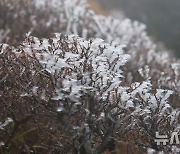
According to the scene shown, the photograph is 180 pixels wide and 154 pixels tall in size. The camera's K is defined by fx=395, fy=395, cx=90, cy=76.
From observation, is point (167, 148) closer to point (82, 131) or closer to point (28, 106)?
point (82, 131)

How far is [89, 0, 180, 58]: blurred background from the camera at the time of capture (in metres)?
23.4

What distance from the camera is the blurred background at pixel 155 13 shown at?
23.4 m

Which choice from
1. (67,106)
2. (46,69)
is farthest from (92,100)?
(46,69)

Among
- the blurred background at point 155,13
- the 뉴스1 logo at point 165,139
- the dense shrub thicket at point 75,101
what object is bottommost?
the 뉴스1 logo at point 165,139

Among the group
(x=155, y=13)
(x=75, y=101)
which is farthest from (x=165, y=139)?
(x=155, y=13)

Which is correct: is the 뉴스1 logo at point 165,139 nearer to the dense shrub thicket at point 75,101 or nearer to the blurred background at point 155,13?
the dense shrub thicket at point 75,101

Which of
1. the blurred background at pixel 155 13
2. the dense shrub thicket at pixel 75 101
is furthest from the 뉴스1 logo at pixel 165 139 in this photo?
the blurred background at pixel 155 13

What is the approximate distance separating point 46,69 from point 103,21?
28.3 ft

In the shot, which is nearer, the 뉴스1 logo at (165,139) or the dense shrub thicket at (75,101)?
the dense shrub thicket at (75,101)

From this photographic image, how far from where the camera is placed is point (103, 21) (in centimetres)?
1237

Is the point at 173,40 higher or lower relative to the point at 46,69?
higher

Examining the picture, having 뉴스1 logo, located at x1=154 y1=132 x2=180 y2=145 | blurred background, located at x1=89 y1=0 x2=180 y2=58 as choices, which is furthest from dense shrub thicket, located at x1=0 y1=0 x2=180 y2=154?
blurred background, located at x1=89 y1=0 x2=180 y2=58

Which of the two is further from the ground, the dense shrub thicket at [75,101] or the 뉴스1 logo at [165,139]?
the dense shrub thicket at [75,101]

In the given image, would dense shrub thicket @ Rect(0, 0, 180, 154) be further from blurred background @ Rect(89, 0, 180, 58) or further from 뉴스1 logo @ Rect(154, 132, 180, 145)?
blurred background @ Rect(89, 0, 180, 58)
